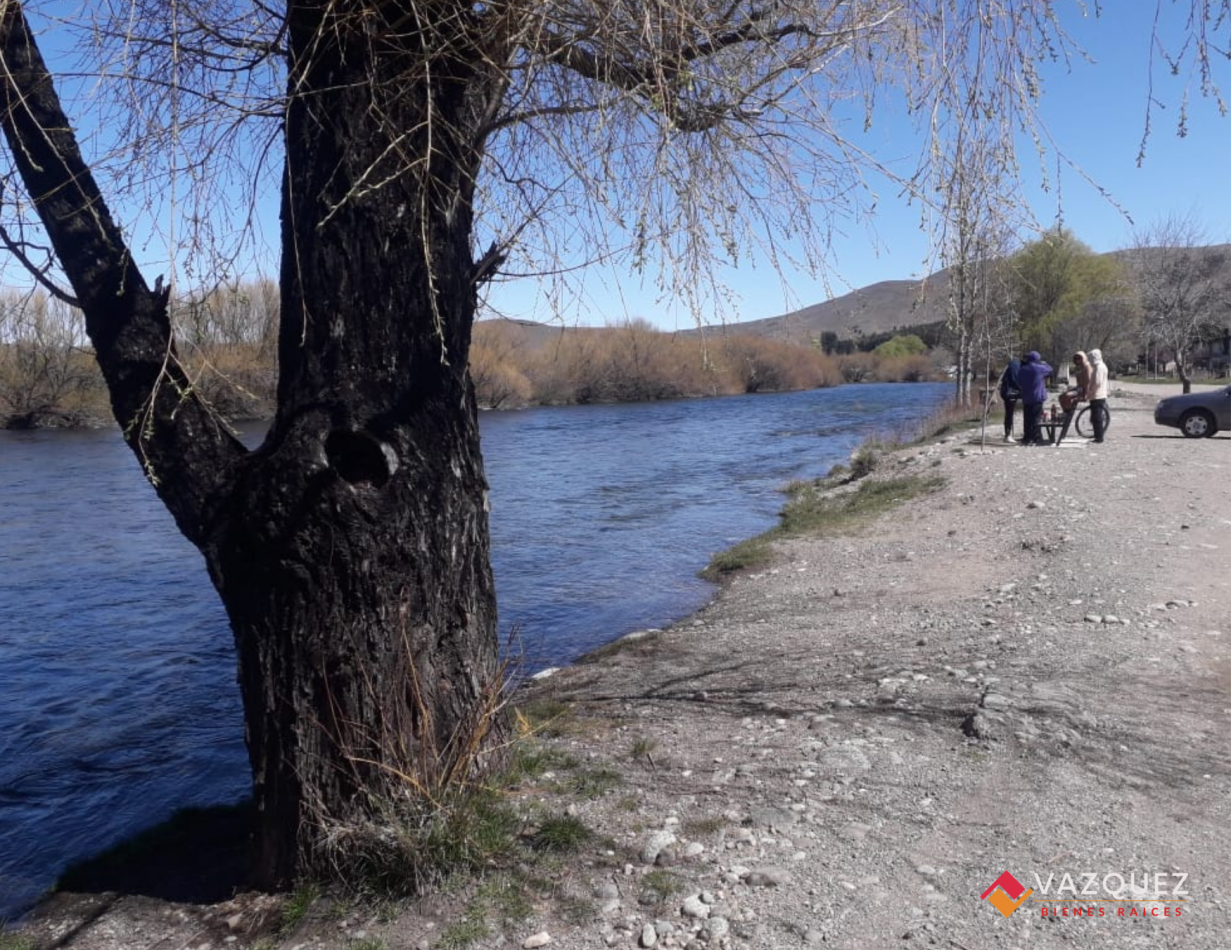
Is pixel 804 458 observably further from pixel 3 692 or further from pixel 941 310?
pixel 941 310

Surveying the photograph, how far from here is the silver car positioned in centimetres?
1791

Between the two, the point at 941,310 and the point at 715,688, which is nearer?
the point at 941,310

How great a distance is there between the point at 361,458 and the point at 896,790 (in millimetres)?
2502

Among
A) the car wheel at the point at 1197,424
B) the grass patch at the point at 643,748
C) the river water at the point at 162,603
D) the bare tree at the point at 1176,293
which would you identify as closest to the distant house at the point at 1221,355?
the bare tree at the point at 1176,293

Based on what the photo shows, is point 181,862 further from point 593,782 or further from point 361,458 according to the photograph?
point 361,458

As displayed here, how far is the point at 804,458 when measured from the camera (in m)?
27.0

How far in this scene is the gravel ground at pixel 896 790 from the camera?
3.22m

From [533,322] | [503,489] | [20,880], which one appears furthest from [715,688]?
[503,489]

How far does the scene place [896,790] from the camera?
4.00m

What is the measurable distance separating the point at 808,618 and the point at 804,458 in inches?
755

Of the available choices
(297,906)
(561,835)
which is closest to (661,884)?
(561,835)

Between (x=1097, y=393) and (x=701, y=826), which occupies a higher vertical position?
(x=1097, y=393)

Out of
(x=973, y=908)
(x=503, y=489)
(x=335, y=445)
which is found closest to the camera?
(x=973, y=908)

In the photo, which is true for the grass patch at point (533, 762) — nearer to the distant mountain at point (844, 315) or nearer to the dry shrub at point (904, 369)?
the distant mountain at point (844, 315)
